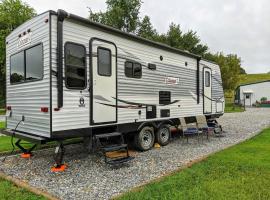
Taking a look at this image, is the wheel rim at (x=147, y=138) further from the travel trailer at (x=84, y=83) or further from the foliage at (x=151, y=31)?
the foliage at (x=151, y=31)

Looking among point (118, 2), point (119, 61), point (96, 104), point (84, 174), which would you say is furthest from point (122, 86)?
point (118, 2)

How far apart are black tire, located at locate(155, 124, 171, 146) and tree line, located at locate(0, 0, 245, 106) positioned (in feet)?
84.4

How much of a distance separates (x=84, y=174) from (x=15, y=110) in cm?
266

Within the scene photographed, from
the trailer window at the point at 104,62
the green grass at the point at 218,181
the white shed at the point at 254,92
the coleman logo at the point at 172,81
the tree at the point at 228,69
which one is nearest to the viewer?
the green grass at the point at 218,181

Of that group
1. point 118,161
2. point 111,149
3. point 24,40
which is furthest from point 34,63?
point 118,161

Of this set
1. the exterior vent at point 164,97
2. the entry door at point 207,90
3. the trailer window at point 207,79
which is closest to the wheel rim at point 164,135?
the exterior vent at point 164,97

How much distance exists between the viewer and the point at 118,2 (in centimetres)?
3519

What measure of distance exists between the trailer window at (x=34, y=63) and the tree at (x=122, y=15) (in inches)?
1128

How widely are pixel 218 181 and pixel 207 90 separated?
7.01 m

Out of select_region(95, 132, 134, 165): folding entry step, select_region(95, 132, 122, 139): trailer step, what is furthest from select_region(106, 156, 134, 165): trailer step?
select_region(95, 132, 122, 139): trailer step

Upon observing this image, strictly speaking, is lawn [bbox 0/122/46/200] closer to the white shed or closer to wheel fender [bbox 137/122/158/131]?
wheel fender [bbox 137/122/158/131]

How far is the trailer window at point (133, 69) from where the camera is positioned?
7559 millimetres

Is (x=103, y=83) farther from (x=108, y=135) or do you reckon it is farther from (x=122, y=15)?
(x=122, y=15)

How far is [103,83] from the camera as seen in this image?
668cm
